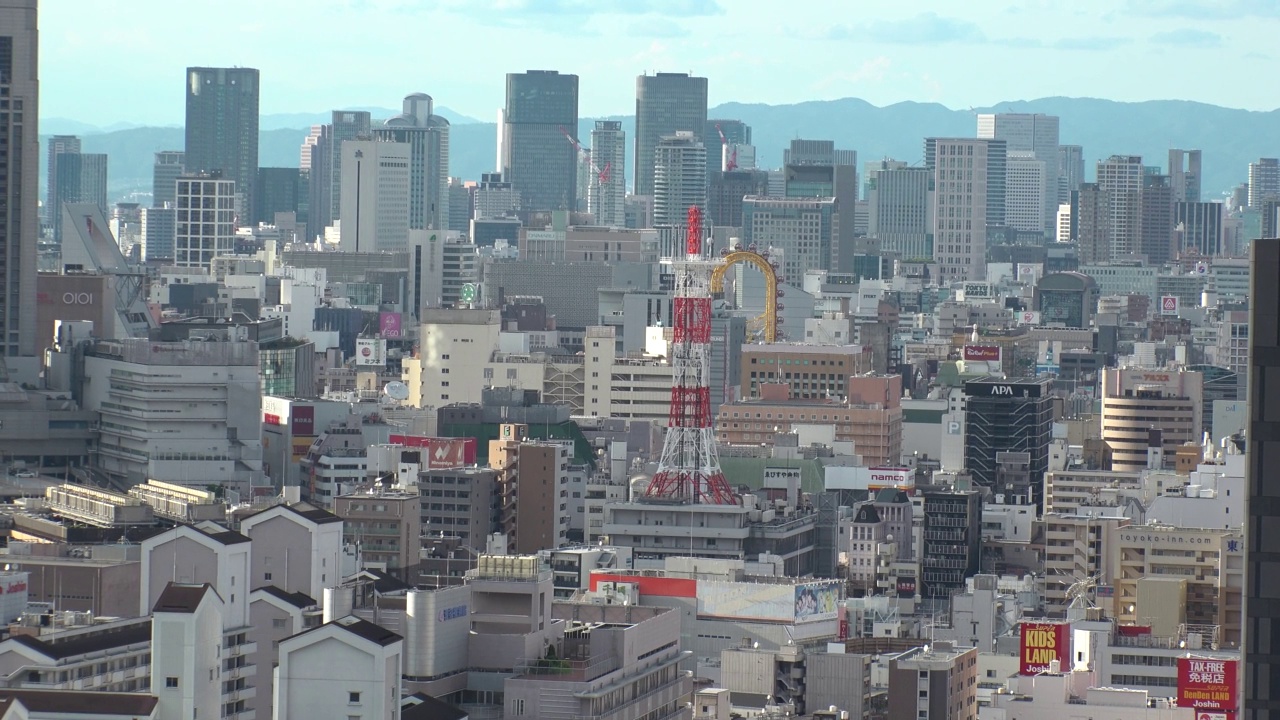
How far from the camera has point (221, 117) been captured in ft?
555

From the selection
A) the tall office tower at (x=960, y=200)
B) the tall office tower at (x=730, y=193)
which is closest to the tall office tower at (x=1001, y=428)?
the tall office tower at (x=730, y=193)

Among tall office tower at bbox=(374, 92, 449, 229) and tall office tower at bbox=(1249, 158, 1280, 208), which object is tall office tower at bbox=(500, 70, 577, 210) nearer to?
tall office tower at bbox=(374, 92, 449, 229)

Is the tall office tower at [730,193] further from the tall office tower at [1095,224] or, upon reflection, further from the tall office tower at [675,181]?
the tall office tower at [1095,224]

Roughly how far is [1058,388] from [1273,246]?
7128cm

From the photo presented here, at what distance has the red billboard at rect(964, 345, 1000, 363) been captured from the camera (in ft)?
306

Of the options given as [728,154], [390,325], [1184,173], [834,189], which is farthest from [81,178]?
[1184,173]

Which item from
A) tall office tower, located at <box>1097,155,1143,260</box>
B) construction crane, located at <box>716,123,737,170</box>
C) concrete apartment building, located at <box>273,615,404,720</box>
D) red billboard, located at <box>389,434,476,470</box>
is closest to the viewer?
concrete apartment building, located at <box>273,615,404,720</box>

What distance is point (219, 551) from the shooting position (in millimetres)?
27875

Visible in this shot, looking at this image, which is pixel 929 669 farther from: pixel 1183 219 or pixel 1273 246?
pixel 1183 219

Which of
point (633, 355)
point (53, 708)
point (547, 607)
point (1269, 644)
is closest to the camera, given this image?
point (1269, 644)

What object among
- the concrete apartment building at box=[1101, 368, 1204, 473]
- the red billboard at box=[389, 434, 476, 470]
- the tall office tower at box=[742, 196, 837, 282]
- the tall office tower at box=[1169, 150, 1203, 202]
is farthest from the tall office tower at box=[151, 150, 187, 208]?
the red billboard at box=[389, 434, 476, 470]

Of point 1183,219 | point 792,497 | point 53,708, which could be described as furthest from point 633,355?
point 1183,219

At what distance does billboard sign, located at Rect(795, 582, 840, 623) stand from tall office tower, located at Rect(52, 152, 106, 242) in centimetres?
12675

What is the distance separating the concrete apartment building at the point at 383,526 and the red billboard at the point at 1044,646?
35.9ft
